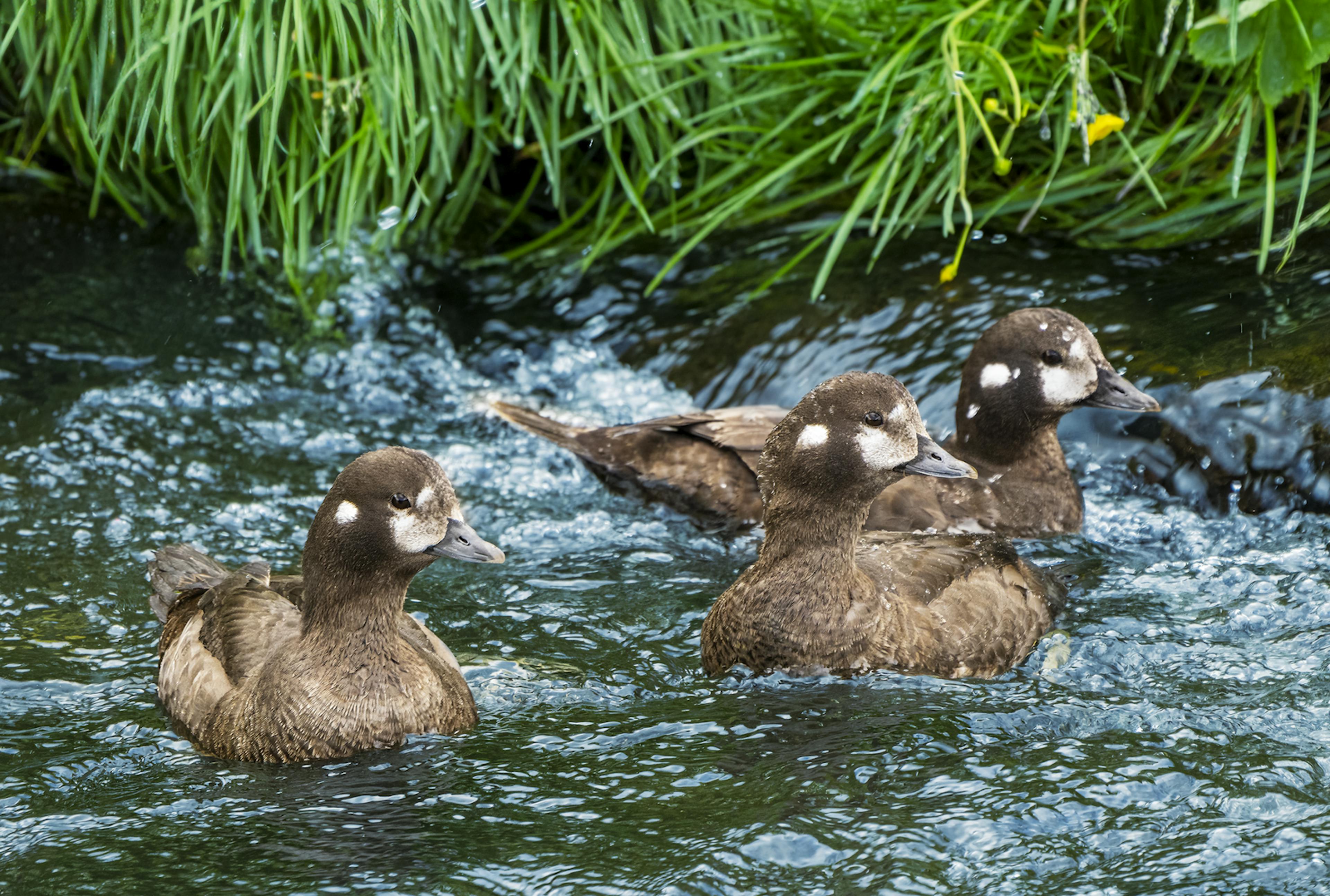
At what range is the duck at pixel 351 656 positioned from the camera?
3654mm

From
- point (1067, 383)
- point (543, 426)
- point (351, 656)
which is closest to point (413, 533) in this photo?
point (351, 656)

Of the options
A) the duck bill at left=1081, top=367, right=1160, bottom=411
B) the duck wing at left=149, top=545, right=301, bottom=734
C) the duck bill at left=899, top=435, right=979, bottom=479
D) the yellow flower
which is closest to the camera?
the duck wing at left=149, top=545, right=301, bottom=734

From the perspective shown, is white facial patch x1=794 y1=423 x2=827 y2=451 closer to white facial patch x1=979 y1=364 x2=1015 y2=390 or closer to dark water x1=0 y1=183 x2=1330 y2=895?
dark water x1=0 y1=183 x2=1330 y2=895

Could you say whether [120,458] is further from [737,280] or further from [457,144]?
[737,280]

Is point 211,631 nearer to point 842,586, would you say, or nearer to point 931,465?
point 842,586

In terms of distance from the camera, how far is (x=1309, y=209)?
18.7 feet

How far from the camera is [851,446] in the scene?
158 inches

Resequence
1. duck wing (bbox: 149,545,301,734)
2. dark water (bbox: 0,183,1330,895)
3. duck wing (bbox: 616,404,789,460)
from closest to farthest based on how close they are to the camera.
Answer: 1. dark water (bbox: 0,183,1330,895)
2. duck wing (bbox: 149,545,301,734)
3. duck wing (bbox: 616,404,789,460)

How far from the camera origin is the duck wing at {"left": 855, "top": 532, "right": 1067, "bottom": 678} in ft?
13.3

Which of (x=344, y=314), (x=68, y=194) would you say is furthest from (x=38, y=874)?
(x=68, y=194)

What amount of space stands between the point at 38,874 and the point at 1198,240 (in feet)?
15.5

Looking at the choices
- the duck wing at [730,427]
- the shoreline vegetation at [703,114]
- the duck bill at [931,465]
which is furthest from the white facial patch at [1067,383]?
the duck bill at [931,465]

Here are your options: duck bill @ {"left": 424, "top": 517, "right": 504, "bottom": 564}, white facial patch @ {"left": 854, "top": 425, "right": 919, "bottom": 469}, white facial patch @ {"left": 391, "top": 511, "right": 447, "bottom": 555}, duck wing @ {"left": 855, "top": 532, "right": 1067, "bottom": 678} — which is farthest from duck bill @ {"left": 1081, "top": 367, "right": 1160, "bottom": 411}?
white facial patch @ {"left": 391, "top": 511, "right": 447, "bottom": 555}

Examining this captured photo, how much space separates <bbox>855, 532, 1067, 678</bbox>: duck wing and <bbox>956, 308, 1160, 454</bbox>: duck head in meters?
0.70
